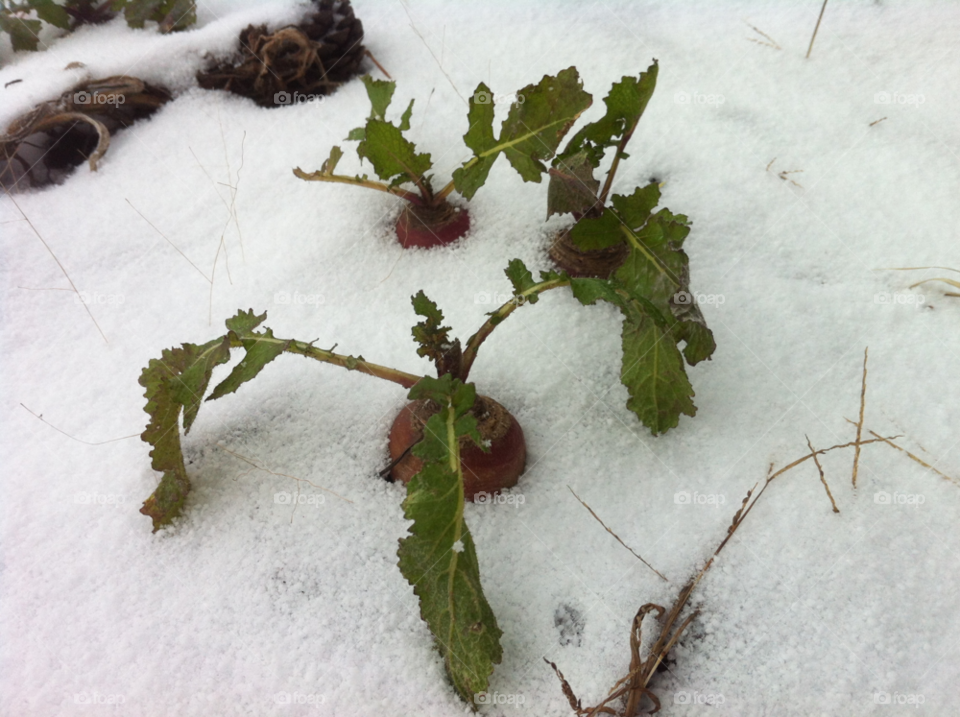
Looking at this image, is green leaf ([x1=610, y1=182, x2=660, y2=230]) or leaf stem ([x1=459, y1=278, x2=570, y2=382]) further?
green leaf ([x1=610, y1=182, x2=660, y2=230])

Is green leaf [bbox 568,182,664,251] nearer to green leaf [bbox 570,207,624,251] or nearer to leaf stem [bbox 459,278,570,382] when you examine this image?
green leaf [bbox 570,207,624,251]

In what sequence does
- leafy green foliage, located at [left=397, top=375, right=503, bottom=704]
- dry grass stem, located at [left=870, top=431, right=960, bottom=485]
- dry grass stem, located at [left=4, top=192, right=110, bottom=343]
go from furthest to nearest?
dry grass stem, located at [left=4, top=192, right=110, bottom=343] < dry grass stem, located at [left=870, top=431, right=960, bottom=485] < leafy green foliage, located at [left=397, top=375, right=503, bottom=704]

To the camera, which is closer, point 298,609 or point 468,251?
point 298,609

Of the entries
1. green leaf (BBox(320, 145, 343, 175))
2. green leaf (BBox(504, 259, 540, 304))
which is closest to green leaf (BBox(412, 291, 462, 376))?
green leaf (BBox(504, 259, 540, 304))

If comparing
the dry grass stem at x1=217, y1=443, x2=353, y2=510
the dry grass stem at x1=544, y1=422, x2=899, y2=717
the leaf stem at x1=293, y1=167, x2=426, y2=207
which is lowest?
the dry grass stem at x1=544, y1=422, x2=899, y2=717

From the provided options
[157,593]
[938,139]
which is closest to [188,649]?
[157,593]

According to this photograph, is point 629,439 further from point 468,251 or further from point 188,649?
point 188,649
